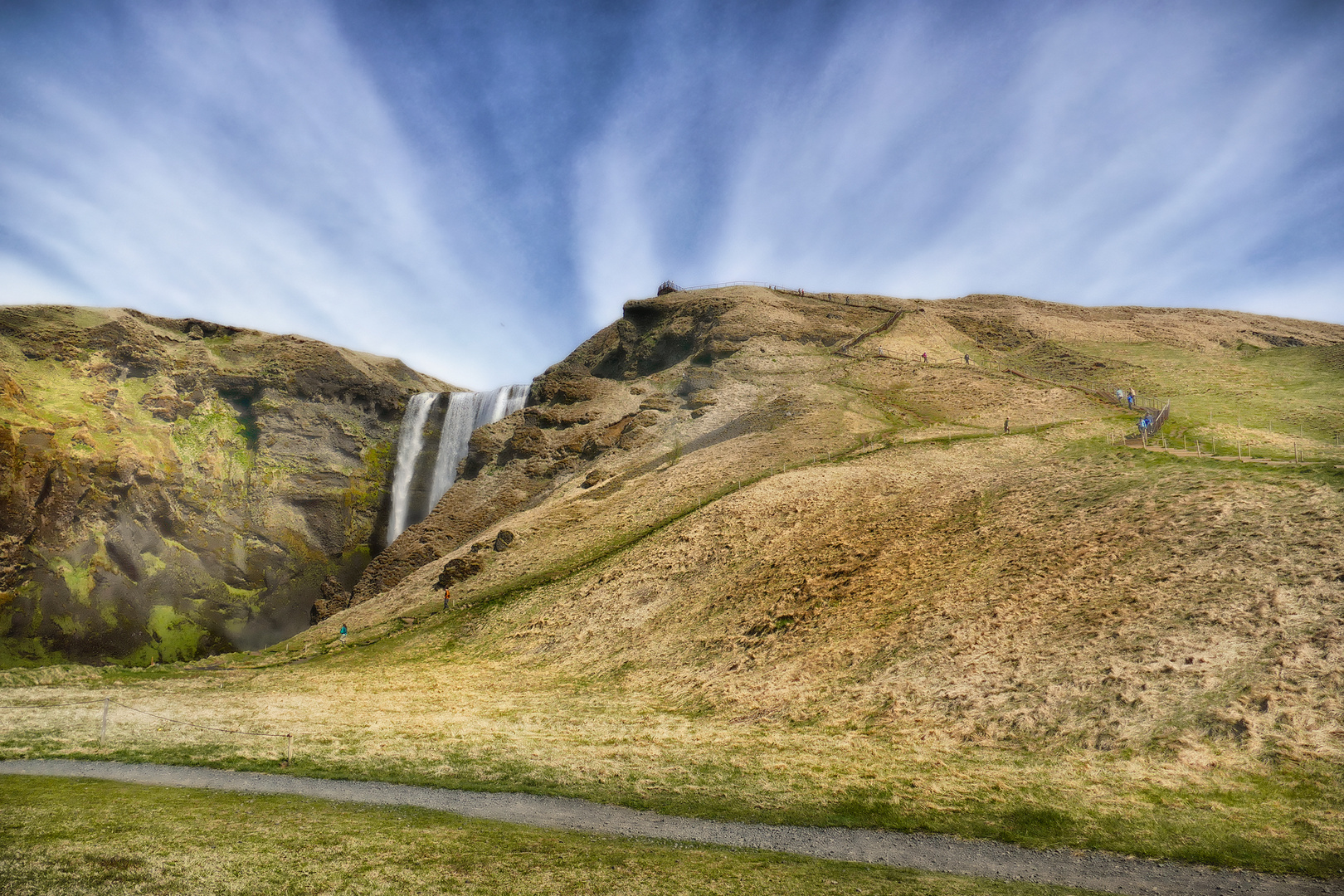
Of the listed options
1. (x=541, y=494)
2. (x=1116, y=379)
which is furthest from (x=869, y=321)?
(x=541, y=494)

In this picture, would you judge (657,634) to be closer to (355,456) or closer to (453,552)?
(453,552)

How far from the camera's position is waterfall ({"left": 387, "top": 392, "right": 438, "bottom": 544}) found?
81.2 m

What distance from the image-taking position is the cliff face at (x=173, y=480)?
6003 cm

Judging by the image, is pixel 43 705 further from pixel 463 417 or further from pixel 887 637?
pixel 463 417

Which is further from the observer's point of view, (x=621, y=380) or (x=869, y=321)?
(x=869, y=321)

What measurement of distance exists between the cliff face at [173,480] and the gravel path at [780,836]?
169 ft

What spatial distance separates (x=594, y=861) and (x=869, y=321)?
90.6 meters

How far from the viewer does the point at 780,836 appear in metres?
16.0

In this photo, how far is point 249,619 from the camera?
68938mm

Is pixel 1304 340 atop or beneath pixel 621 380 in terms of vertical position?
atop

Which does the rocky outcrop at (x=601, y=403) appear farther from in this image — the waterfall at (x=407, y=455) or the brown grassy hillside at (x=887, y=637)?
the waterfall at (x=407, y=455)

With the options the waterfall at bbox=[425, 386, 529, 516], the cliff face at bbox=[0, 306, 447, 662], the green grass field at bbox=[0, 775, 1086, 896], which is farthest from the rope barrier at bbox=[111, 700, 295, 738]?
the waterfall at bbox=[425, 386, 529, 516]

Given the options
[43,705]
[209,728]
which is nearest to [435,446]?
[43,705]

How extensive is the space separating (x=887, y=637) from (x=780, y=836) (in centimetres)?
1378
